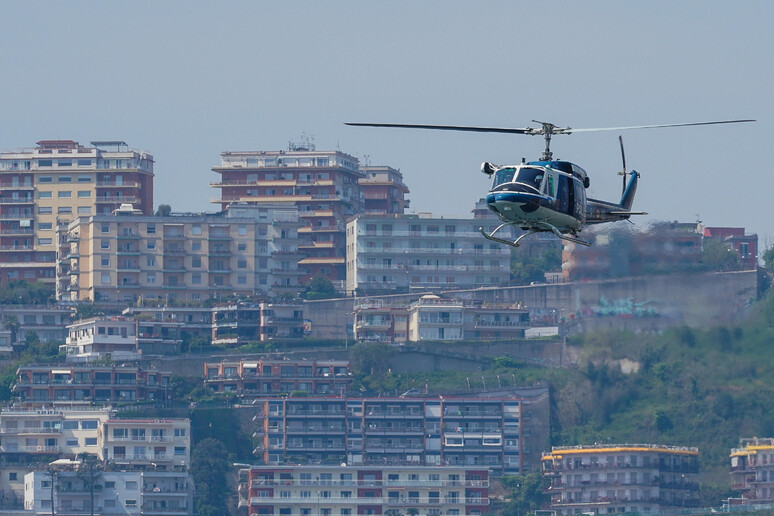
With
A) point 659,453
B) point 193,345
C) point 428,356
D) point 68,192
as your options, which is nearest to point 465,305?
point 428,356

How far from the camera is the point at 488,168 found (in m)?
39.9

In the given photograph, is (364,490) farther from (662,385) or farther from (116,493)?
(662,385)

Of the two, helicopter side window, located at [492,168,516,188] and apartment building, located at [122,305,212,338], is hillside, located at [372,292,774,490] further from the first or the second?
helicopter side window, located at [492,168,516,188]

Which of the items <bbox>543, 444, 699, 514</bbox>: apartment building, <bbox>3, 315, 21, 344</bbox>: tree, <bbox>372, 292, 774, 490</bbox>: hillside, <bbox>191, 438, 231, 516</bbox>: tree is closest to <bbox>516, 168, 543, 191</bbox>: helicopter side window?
<bbox>372, 292, 774, 490</bbox>: hillside

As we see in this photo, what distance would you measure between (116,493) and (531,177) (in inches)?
3106

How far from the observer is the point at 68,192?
158m

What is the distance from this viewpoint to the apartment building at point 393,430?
121 metres

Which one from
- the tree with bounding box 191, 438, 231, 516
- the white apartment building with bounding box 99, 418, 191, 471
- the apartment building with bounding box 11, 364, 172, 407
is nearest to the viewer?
the tree with bounding box 191, 438, 231, 516

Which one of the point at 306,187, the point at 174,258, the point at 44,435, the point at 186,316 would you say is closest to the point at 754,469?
the point at 44,435

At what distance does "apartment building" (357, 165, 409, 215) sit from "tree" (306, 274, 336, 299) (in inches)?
728

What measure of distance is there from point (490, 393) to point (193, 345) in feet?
69.2

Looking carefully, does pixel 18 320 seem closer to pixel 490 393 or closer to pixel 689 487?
pixel 490 393

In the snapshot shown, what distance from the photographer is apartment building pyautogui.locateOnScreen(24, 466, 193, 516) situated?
370ft

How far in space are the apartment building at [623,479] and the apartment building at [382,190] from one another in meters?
53.5
